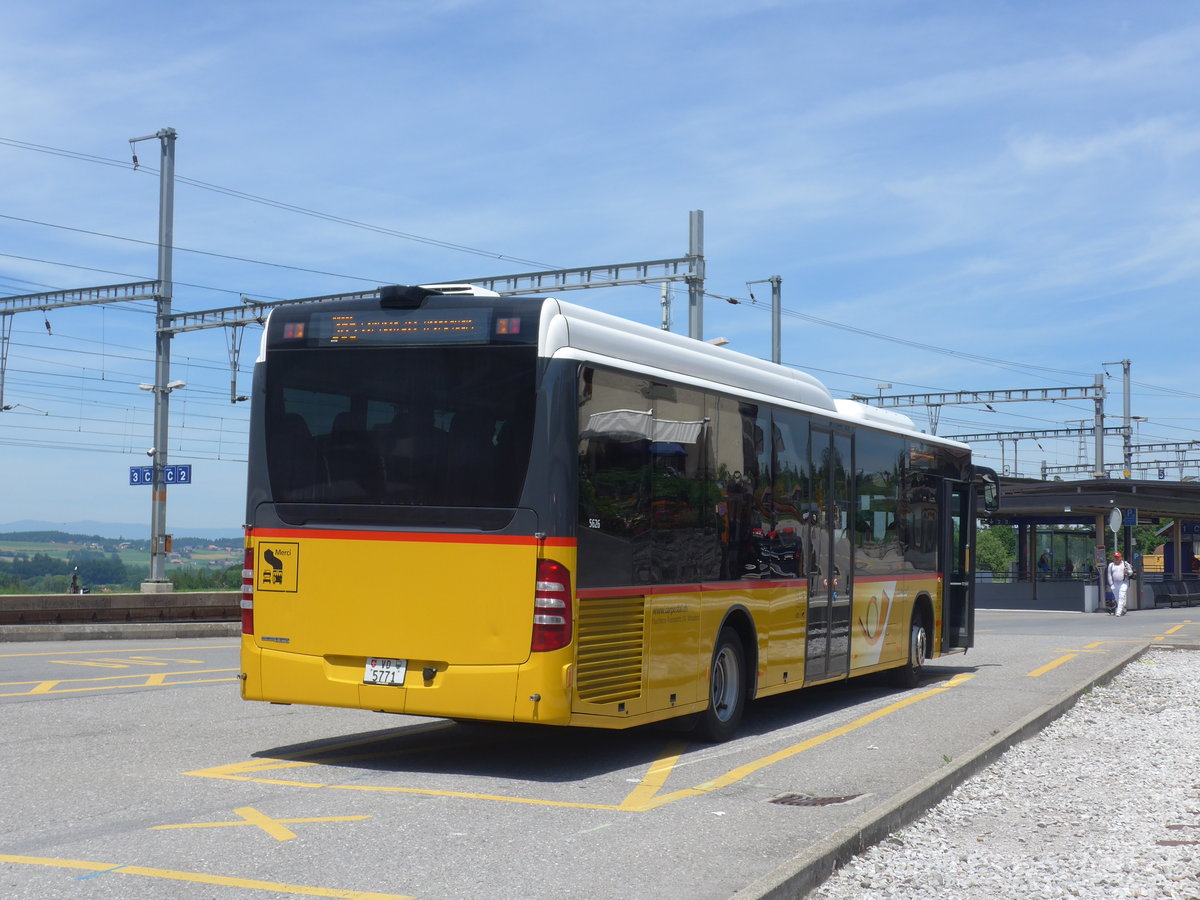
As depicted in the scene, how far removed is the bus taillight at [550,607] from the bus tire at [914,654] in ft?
25.4

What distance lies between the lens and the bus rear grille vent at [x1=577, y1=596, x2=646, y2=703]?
8.66m

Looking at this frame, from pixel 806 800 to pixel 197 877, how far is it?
3581 millimetres

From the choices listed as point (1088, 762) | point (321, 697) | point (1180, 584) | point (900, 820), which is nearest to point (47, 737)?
point (321, 697)

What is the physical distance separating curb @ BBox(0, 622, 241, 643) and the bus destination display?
14215 millimetres

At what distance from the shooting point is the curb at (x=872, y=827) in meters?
5.63

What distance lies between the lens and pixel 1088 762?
1020 centimetres

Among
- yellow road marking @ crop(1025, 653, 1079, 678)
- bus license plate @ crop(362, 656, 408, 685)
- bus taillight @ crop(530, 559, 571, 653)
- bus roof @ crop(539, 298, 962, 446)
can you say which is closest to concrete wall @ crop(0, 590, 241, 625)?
yellow road marking @ crop(1025, 653, 1079, 678)

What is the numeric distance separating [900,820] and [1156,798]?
246cm

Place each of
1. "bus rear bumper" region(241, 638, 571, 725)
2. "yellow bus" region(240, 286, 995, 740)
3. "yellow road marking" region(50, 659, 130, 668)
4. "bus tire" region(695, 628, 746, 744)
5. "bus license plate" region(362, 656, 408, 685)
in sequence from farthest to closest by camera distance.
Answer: "yellow road marking" region(50, 659, 130, 668), "bus tire" region(695, 628, 746, 744), "bus license plate" region(362, 656, 408, 685), "yellow bus" region(240, 286, 995, 740), "bus rear bumper" region(241, 638, 571, 725)

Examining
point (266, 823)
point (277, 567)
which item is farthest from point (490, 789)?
point (277, 567)

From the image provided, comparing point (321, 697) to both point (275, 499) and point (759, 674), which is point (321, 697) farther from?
point (759, 674)

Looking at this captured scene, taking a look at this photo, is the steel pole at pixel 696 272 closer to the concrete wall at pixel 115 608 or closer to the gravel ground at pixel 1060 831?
the concrete wall at pixel 115 608

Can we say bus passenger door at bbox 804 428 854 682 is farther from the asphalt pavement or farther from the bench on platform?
the bench on platform

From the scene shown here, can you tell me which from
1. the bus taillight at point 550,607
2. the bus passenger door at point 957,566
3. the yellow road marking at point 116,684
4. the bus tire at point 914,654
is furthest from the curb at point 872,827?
the yellow road marking at point 116,684
